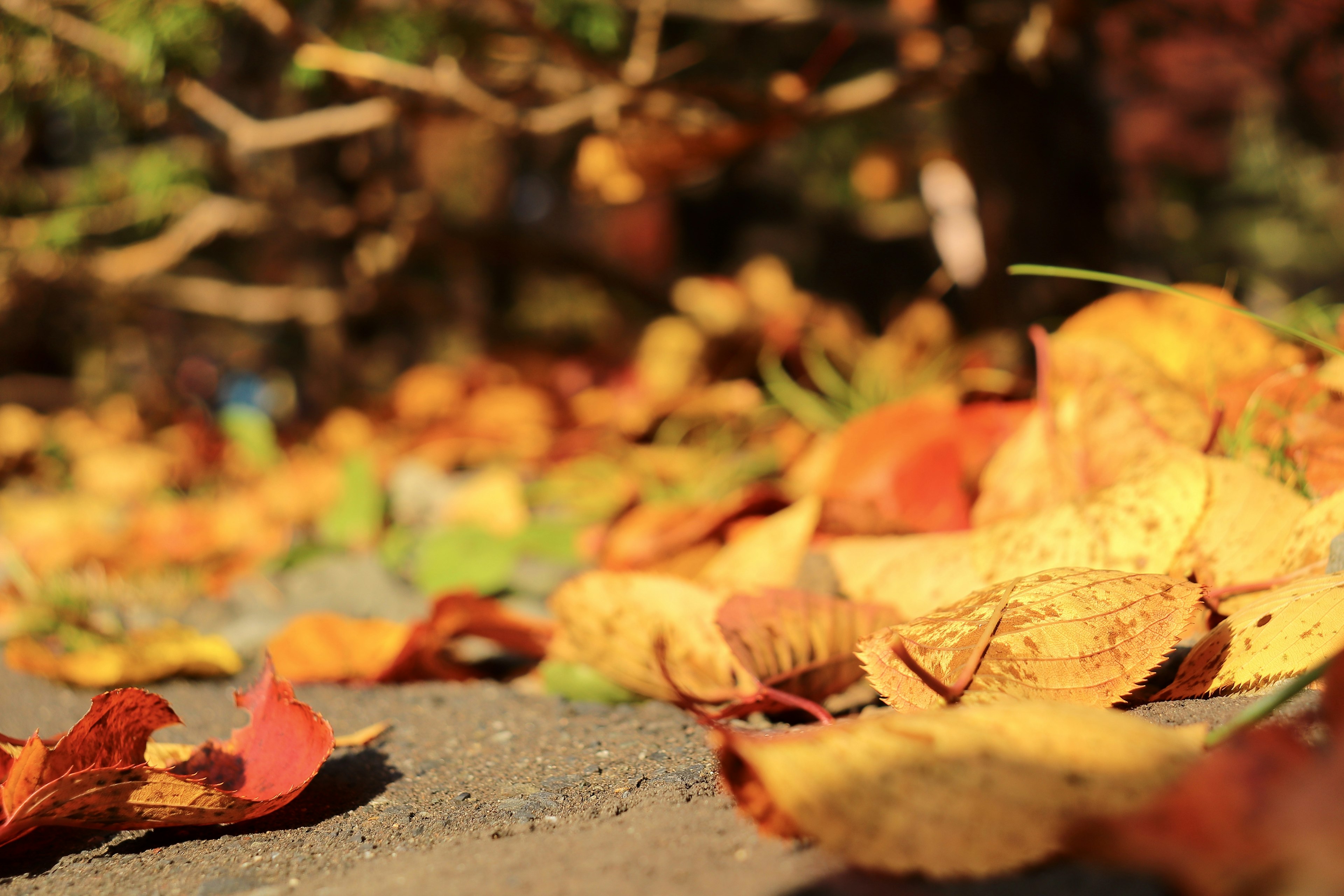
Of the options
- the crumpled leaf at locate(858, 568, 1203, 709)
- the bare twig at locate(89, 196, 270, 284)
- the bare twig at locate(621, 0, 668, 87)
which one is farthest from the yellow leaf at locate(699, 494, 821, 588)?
the bare twig at locate(89, 196, 270, 284)

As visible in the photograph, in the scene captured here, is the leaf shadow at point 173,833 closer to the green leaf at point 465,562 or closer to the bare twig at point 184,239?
the green leaf at point 465,562

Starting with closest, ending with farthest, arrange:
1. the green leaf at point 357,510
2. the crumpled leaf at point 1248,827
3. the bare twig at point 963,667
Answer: the crumpled leaf at point 1248,827, the bare twig at point 963,667, the green leaf at point 357,510

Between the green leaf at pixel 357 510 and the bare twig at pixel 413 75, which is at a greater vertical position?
the bare twig at pixel 413 75

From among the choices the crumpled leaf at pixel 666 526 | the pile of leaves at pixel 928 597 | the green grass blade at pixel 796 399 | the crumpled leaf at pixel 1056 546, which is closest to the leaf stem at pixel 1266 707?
the pile of leaves at pixel 928 597

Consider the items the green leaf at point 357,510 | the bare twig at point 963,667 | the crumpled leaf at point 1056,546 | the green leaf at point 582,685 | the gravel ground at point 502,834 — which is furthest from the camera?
the green leaf at point 357,510

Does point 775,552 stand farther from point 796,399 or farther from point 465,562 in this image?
point 796,399

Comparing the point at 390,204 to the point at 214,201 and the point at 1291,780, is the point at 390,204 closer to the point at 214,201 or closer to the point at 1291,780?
the point at 214,201
